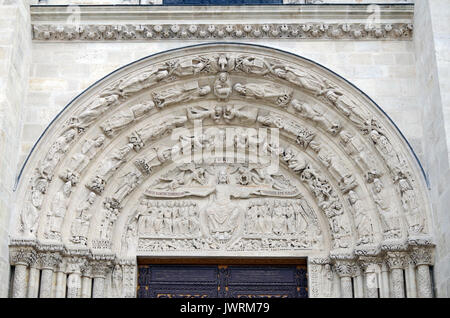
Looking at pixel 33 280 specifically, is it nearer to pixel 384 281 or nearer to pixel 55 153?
pixel 55 153

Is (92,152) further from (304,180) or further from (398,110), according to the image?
(398,110)

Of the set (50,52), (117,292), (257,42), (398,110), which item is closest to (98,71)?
(50,52)

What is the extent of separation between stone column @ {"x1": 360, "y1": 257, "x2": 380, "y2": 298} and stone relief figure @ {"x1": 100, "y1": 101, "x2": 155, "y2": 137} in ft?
11.7

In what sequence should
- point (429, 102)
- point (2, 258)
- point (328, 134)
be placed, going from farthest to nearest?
point (328, 134) < point (429, 102) < point (2, 258)

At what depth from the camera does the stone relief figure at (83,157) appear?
995cm

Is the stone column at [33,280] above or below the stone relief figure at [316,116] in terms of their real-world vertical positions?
below

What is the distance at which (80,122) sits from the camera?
10062 millimetres

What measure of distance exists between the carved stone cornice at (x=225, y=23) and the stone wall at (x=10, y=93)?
45 cm

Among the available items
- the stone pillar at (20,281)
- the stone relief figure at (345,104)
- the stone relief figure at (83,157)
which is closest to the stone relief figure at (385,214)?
the stone relief figure at (345,104)

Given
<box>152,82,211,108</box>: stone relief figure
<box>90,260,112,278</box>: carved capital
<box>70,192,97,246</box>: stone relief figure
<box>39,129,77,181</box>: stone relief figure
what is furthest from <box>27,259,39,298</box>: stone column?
<box>152,82,211,108</box>: stone relief figure

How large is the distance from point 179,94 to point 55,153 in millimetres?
1916

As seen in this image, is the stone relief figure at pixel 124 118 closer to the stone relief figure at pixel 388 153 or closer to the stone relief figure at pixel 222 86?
the stone relief figure at pixel 222 86

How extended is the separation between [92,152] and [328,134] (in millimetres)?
3238

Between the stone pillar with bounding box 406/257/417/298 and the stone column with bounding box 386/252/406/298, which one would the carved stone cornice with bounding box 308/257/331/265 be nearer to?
the stone column with bounding box 386/252/406/298
